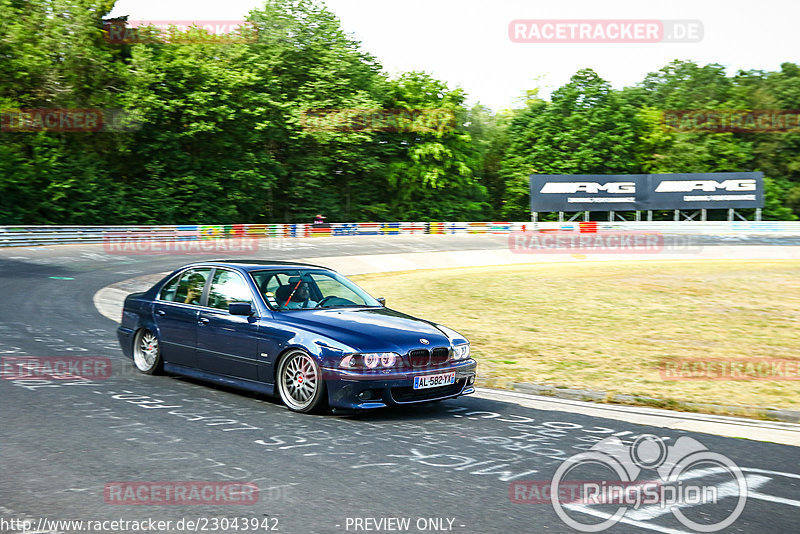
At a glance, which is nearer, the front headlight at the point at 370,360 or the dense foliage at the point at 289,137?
the front headlight at the point at 370,360

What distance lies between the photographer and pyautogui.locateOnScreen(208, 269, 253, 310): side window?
837 centimetres

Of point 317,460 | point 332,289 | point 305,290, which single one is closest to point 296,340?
point 305,290

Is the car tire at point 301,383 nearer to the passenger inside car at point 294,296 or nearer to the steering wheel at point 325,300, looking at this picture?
the passenger inside car at point 294,296

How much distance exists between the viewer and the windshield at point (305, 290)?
27.0ft

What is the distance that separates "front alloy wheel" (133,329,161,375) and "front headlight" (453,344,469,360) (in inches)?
145

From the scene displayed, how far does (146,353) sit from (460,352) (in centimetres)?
405

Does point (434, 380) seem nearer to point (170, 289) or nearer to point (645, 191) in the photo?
point (170, 289)

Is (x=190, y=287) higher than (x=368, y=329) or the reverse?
higher

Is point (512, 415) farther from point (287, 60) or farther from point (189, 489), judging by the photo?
point (287, 60)

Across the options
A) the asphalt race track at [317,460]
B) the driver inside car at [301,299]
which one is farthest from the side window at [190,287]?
the driver inside car at [301,299]

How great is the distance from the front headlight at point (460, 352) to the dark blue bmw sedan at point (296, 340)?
10mm

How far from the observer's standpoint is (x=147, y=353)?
9.53m

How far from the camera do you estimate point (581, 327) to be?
14.8m

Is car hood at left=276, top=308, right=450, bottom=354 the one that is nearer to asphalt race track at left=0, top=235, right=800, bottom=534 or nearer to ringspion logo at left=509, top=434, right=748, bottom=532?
asphalt race track at left=0, top=235, right=800, bottom=534
